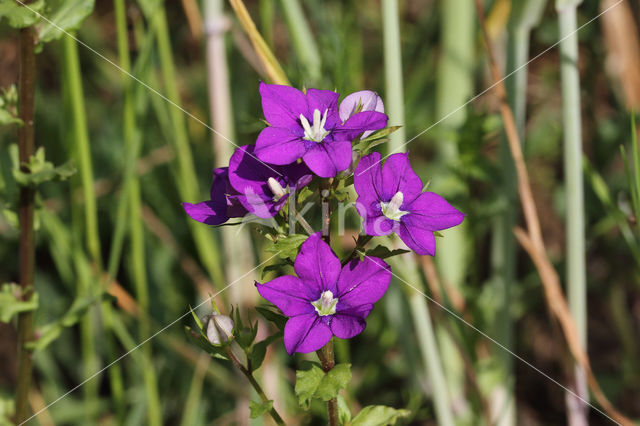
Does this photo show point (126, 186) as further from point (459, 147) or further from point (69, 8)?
point (459, 147)

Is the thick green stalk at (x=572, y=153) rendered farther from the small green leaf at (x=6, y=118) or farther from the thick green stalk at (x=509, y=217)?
the small green leaf at (x=6, y=118)

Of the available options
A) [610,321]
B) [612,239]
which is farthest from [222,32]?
[610,321]

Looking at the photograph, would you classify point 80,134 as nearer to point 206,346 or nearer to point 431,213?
point 206,346

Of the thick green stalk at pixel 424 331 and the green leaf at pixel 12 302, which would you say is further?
the thick green stalk at pixel 424 331

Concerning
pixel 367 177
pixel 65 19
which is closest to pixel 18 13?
pixel 65 19

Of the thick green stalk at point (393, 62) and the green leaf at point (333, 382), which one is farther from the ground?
the thick green stalk at point (393, 62)

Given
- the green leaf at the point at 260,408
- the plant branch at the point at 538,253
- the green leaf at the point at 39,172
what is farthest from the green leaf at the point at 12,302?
the plant branch at the point at 538,253

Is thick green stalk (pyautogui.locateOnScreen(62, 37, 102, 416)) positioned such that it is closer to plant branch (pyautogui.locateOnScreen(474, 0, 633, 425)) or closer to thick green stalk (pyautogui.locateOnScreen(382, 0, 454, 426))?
thick green stalk (pyautogui.locateOnScreen(382, 0, 454, 426))

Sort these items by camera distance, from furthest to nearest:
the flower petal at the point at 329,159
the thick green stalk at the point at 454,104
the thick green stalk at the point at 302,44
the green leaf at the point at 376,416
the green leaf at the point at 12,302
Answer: the thick green stalk at the point at 454,104
the thick green stalk at the point at 302,44
the green leaf at the point at 12,302
the green leaf at the point at 376,416
the flower petal at the point at 329,159
